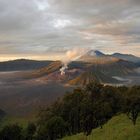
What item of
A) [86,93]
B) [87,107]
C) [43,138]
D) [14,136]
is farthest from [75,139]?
[14,136]

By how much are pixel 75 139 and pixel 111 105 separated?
40407 mm

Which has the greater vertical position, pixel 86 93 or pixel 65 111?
pixel 86 93

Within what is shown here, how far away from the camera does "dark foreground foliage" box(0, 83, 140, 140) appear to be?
98.2m

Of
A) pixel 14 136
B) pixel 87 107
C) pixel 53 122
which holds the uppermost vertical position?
pixel 87 107

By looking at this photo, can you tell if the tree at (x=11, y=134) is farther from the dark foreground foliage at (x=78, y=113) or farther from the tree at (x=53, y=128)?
the tree at (x=53, y=128)

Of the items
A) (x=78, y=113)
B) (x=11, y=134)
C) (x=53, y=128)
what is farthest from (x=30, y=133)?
(x=78, y=113)

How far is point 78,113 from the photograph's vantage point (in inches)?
4678

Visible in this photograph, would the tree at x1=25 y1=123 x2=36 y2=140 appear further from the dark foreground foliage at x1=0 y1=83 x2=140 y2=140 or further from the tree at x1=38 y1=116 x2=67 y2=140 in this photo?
the tree at x1=38 y1=116 x2=67 y2=140

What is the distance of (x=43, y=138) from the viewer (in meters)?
119

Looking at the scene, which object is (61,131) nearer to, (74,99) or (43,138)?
(43,138)

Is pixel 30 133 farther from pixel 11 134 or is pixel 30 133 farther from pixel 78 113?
pixel 78 113

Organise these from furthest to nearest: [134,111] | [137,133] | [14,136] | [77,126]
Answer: [14,136], [77,126], [134,111], [137,133]

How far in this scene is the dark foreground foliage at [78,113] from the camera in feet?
322

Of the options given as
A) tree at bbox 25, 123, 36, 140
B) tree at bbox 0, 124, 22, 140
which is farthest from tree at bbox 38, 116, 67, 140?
tree at bbox 0, 124, 22, 140
